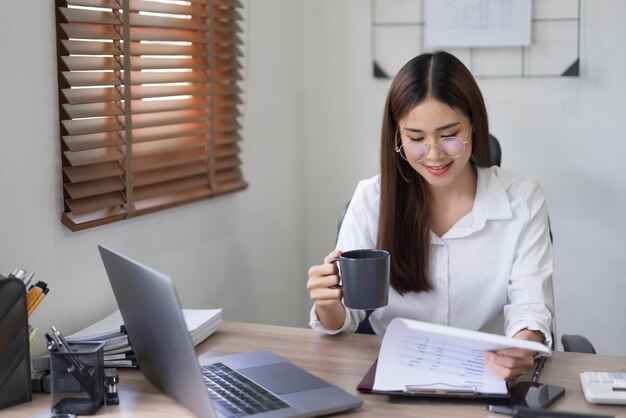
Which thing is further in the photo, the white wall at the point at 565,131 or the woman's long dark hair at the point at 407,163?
the white wall at the point at 565,131

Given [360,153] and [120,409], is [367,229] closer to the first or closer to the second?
[120,409]

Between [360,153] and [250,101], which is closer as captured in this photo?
[250,101]

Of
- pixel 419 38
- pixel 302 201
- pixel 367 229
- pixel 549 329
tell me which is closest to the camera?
pixel 549 329

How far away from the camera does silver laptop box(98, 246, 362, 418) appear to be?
1.36m

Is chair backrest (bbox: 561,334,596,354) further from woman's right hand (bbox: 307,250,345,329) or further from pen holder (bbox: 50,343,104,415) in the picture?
pen holder (bbox: 50,343,104,415)

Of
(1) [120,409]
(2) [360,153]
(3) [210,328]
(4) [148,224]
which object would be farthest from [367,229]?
(2) [360,153]

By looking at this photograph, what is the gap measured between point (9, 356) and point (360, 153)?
1.79 meters

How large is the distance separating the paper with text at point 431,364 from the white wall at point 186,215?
30.1 inches

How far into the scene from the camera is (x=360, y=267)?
1.56 m

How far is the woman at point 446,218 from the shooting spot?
6.09 ft

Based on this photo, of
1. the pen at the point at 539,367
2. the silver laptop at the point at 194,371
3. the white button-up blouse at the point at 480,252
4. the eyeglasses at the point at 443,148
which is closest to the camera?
the silver laptop at the point at 194,371

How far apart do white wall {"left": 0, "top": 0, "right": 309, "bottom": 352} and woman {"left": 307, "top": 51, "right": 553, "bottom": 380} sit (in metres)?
0.54

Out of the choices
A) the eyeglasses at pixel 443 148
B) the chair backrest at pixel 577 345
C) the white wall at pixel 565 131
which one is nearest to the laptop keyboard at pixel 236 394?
the eyeglasses at pixel 443 148

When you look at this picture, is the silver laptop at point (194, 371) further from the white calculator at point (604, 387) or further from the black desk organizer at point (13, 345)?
the white calculator at point (604, 387)
